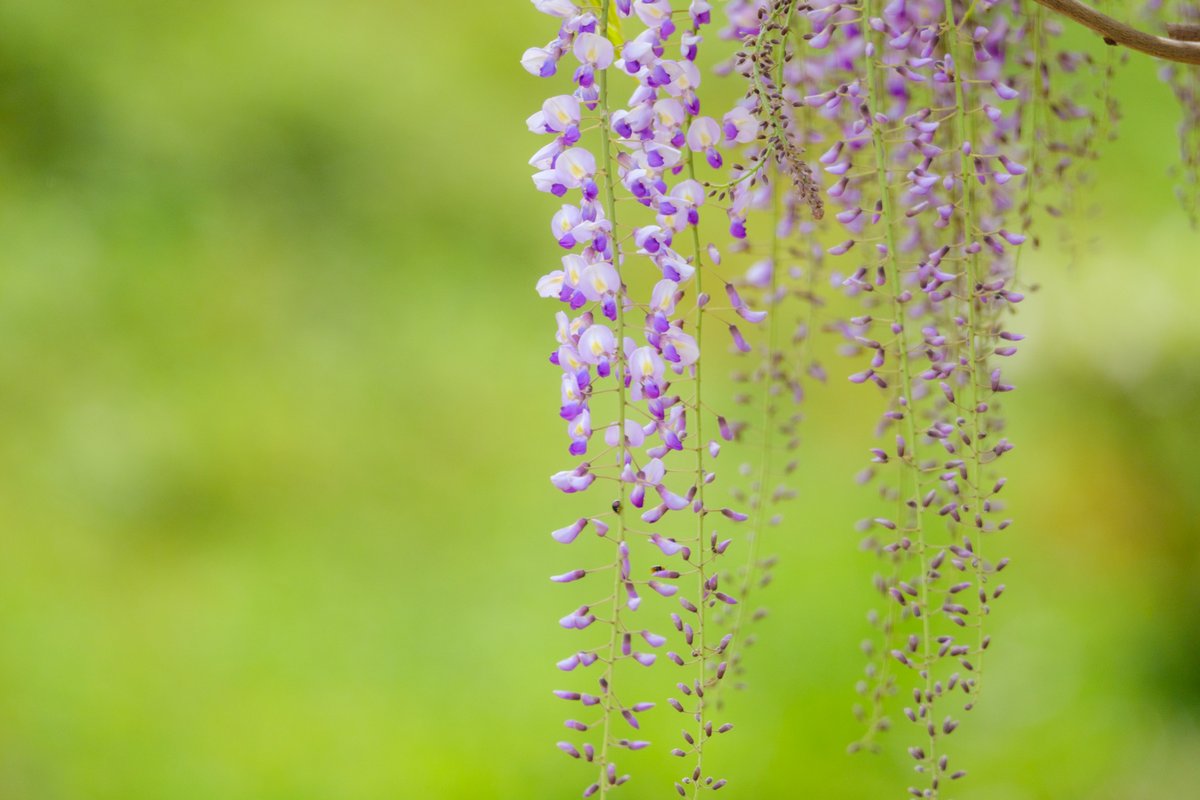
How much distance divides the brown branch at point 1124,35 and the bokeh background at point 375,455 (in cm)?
101

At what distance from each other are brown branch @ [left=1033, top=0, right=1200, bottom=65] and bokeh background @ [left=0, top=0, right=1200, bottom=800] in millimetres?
1007

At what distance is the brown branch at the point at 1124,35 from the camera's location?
52 cm

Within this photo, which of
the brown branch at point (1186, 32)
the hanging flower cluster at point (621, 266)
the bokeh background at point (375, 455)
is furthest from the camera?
the bokeh background at point (375, 455)

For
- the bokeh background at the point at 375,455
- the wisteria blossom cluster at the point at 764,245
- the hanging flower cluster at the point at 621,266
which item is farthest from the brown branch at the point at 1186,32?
the bokeh background at the point at 375,455

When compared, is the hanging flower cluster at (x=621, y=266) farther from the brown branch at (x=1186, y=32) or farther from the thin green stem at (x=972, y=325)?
the brown branch at (x=1186, y=32)

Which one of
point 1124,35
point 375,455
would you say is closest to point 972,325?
point 1124,35

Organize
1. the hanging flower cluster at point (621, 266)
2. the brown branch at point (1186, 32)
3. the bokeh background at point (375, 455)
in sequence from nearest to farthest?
the hanging flower cluster at point (621, 266), the brown branch at point (1186, 32), the bokeh background at point (375, 455)

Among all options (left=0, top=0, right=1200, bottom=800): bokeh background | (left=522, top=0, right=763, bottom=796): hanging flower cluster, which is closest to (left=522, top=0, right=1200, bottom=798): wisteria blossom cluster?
(left=522, top=0, right=763, bottom=796): hanging flower cluster

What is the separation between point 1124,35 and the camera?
0.54 m

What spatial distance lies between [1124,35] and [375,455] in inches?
66.1

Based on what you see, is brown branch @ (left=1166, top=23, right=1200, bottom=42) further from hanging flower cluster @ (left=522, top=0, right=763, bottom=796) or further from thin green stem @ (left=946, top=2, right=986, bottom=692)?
hanging flower cluster @ (left=522, top=0, right=763, bottom=796)

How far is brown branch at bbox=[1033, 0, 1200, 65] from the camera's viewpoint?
0.52m

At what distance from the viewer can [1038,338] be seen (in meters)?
1.95

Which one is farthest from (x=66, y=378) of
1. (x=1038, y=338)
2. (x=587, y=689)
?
(x=1038, y=338)
